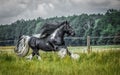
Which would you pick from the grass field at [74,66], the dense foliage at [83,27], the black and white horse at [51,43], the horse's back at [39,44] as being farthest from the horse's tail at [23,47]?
the dense foliage at [83,27]

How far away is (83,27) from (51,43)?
10.3 meters

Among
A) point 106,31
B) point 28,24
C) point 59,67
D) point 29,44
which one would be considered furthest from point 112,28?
point 59,67

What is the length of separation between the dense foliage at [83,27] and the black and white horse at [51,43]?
3.12 meters

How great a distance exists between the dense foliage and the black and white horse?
312 cm

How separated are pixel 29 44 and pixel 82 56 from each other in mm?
1438

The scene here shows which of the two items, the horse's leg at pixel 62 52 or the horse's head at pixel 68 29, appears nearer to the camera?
the horse's leg at pixel 62 52

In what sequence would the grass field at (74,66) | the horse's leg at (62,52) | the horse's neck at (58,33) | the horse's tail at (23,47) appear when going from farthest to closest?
1. the horse's tail at (23,47)
2. the horse's neck at (58,33)
3. the horse's leg at (62,52)
4. the grass field at (74,66)

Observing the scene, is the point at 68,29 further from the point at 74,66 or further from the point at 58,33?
the point at 74,66

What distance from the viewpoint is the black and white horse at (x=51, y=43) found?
7336 millimetres

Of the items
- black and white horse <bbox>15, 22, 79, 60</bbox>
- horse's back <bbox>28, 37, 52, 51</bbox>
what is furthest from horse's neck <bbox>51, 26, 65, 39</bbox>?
horse's back <bbox>28, 37, 52, 51</bbox>

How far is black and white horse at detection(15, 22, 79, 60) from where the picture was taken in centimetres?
734

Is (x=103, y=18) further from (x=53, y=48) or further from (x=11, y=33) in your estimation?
(x=53, y=48)

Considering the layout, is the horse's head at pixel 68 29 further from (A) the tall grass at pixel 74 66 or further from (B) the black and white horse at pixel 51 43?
(A) the tall grass at pixel 74 66

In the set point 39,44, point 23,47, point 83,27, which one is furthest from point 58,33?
point 83,27
